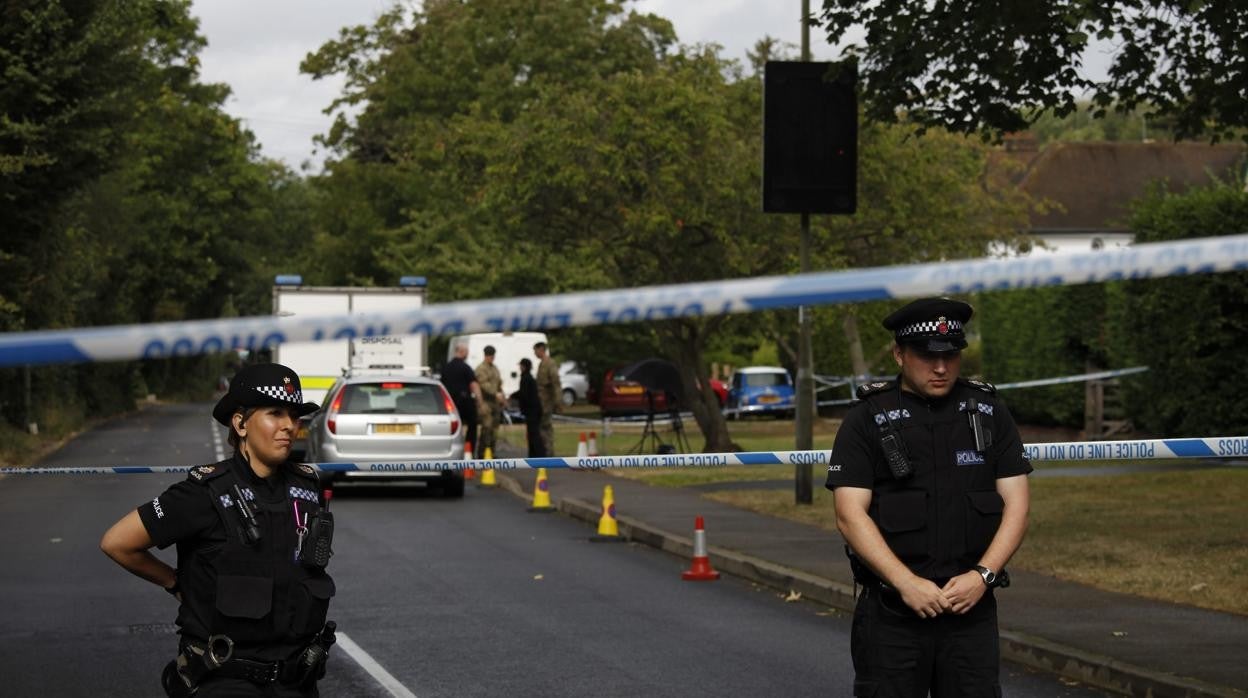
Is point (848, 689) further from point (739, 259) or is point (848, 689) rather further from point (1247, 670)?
point (739, 259)

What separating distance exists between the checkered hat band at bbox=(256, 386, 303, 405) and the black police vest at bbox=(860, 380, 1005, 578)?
1770mm

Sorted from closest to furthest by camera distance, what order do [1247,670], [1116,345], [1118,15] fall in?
[1247,670] < [1118,15] < [1116,345]

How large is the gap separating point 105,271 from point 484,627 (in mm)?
38766

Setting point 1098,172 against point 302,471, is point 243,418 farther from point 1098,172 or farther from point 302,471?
point 1098,172

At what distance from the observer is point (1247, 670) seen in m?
9.05

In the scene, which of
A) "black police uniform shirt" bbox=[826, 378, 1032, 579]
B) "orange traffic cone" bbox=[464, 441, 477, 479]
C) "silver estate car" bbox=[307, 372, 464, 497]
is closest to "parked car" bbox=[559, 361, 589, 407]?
"orange traffic cone" bbox=[464, 441, 477, 479]

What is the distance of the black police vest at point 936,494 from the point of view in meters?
5.38

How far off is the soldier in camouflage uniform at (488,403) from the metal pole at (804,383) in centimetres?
873

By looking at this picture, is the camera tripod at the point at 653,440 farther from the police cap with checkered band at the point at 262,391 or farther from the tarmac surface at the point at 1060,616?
the police cap with checkered band at the point at 262,391

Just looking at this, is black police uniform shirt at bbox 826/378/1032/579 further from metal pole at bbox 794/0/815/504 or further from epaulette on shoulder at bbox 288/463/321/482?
metal pole at bbox 794/0/815/504

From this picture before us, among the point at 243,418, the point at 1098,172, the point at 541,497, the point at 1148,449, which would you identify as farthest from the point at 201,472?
the point at 1098,172

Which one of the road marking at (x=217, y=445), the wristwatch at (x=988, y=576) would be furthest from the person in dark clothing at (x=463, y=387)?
the wristwatch at (x=988, y=576)

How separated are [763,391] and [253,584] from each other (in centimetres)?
4296

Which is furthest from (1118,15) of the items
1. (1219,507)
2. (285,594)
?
(285,594)
